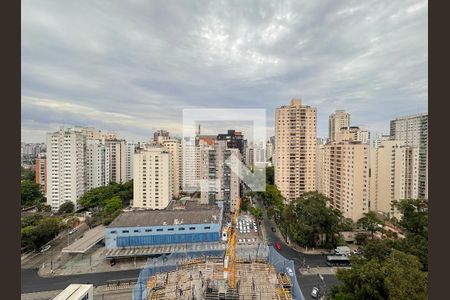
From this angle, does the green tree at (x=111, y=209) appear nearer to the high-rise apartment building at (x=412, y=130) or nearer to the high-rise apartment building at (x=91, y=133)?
the high-rise apartment building at (x=91, y=133)

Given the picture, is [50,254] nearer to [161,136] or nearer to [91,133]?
[161,136]

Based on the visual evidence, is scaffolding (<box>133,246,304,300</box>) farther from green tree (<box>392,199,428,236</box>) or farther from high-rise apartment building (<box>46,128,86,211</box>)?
high-rise apartment building (<box>46,128,86,211</box>)

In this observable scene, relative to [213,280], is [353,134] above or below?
above

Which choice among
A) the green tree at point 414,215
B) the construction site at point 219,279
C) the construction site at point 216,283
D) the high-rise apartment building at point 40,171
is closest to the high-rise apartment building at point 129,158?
the high-rise apartment building at point 40,171

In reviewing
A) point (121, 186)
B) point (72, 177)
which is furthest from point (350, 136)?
point (72, 177)

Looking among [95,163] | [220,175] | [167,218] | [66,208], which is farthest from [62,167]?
[220,175]
